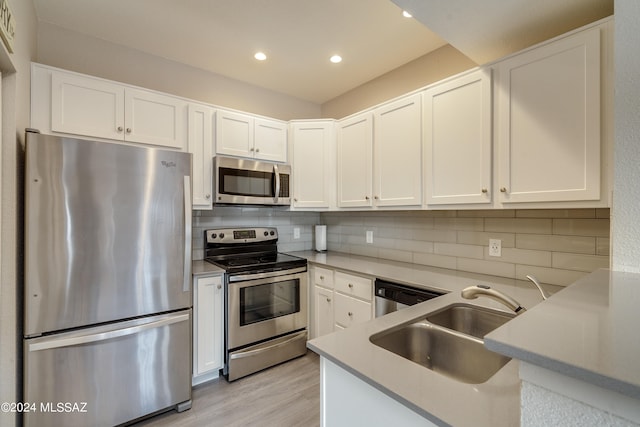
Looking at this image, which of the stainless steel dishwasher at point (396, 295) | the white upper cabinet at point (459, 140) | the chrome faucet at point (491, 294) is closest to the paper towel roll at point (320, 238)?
the stainless steel dishwasher at point (396, 295)

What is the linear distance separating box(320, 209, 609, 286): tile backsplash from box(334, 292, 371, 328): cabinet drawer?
0.65m

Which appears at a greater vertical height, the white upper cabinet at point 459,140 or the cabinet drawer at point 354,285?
the white upper cabinet at point 459,140

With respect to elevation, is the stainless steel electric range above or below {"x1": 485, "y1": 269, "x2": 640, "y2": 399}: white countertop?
below

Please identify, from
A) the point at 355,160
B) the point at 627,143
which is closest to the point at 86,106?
the point at 355,160

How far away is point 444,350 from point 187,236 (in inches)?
65.8

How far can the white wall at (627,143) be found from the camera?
83cm

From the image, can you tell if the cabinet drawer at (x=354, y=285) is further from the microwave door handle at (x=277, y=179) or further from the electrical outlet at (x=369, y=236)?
the microwave door handle at (x=277, y=179)

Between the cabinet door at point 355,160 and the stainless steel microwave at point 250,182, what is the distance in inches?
22.1

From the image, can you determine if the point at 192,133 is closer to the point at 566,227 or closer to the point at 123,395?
the point at 123,395

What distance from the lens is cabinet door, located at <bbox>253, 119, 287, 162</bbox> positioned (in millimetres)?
2676

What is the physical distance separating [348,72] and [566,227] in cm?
220

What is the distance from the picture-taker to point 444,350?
1140mm

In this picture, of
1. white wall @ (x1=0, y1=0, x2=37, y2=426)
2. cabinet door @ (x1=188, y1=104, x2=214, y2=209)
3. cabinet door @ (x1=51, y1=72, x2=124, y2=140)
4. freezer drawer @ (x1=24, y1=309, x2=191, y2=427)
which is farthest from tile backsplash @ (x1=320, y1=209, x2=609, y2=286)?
white wall @ (x1=0, y1=0, x2=37, y2=426)

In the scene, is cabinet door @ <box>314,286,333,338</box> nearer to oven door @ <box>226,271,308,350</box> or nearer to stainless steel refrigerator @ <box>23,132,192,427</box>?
oven door @ <box>226,271,308,350</box>
